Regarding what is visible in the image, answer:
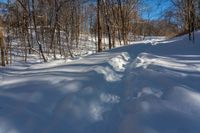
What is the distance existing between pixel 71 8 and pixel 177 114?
26084mm

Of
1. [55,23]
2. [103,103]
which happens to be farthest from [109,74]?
[55,23]

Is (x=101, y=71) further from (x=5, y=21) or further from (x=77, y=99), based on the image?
(x=5, y=21)

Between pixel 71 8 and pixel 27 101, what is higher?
pixel 71 8

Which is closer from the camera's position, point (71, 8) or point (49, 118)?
point (49, 118)

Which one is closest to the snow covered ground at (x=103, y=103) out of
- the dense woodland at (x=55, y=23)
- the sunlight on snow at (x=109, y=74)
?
the sunlight on snow at (x=109, y=74)

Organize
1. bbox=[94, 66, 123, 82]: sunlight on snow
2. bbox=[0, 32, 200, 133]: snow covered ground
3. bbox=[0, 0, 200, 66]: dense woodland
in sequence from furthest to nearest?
bbox=[0, 0, 200, 66]: dense woodland < bbox=[94, 66, 123, 82]: sunlight on snow < bbox=[0, 32, 200, 133]: snow covered ground

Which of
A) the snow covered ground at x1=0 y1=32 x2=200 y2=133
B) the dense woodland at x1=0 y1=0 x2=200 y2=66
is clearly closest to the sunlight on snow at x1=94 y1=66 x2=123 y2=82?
the snow covered ground at x1=0 y1=32 x2=200 y2=133

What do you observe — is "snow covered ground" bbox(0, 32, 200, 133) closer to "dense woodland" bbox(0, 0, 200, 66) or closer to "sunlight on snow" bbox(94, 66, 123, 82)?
"sunlight on snow" bbox(94, 66, 123, 82)

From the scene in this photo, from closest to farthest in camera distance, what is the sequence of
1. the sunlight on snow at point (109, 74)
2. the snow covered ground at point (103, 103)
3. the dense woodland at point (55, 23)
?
1. the snow covered ground at point (103, 103)
2. the sunlight on snow at point (109, 74)
3. the dense woodland at point (55, 23)

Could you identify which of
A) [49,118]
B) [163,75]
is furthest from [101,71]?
[49,118]

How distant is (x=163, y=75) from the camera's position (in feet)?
24.9

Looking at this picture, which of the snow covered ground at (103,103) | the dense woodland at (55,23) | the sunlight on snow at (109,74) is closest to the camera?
the snow covered ground at (103,103)

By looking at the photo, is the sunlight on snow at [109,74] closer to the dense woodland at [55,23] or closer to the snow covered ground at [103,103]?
the snow covered ground at [103,103]

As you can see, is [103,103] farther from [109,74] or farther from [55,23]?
[55,23]
